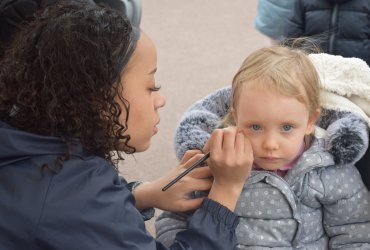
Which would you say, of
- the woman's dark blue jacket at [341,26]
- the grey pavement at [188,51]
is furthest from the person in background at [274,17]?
the grey pavement at [188,51]

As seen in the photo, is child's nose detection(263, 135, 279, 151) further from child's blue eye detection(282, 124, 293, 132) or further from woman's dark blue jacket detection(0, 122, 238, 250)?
woman's dark blue jacket detection(0, 122, 238, 250)

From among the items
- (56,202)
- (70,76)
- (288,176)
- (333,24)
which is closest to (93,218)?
(56,202)

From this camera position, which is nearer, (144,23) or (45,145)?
(45,145)

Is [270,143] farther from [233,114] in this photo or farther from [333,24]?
[333,24]

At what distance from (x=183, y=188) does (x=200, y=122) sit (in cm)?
17

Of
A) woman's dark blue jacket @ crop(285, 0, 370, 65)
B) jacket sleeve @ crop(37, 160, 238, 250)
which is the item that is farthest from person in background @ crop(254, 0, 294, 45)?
jacket sleeve @ crop(37, 160, 238, 250)

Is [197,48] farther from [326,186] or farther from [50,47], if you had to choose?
[50,47]

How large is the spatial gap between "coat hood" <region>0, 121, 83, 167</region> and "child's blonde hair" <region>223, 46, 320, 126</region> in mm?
370

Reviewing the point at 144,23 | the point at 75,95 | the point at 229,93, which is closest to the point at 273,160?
the point at 229,93

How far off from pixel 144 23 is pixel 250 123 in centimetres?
209

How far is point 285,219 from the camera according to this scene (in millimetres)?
994

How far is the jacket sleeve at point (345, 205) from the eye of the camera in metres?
1.00

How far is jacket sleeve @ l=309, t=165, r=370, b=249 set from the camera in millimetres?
1001

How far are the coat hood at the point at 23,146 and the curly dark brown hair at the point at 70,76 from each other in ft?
0.06
